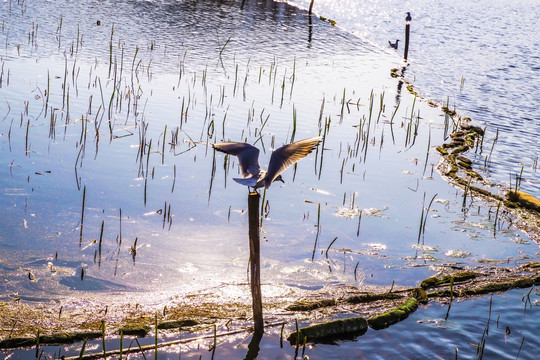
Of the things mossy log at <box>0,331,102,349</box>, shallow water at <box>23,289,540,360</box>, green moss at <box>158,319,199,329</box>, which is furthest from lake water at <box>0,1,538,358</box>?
mossy log at <box>0,331,102,349</box>

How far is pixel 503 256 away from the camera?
6.80 meters

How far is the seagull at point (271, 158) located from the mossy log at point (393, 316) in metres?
1.80

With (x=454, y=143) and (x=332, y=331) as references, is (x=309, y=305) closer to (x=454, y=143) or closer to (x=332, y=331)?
(x=332, y=331)

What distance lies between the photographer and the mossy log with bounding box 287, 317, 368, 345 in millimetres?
4727

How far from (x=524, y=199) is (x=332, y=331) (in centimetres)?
465

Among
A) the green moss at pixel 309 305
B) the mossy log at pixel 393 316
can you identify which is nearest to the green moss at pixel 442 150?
the mossy log at pixel 393 316

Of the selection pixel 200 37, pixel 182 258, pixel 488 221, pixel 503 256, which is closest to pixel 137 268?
pixel 182 258

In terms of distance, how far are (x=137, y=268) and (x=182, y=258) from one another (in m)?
0.49

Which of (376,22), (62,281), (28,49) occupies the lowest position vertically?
(62,281)

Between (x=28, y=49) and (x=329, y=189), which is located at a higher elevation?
(x=28, y=49)

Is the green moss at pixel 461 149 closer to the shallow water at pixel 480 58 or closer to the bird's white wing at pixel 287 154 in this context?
the shallow water at pixel 480 58

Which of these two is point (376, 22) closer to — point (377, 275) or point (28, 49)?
point (28, 49)

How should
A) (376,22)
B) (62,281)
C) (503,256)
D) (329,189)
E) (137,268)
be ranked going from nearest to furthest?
1. (62,281)
2. (137,268)
3. (503,256)
4. (329,189)
5. (376,22)

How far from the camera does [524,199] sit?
27.2 feet
